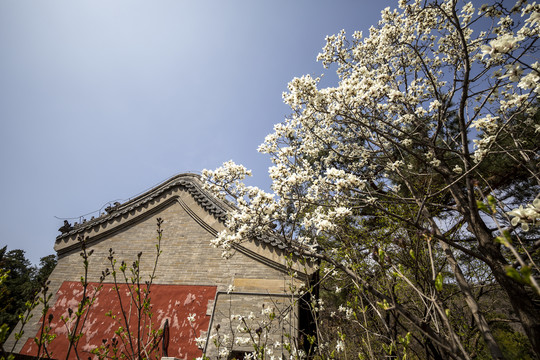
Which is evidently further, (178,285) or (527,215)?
(178,285)

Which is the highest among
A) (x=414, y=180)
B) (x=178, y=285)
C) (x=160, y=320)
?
(x=414, y=180)

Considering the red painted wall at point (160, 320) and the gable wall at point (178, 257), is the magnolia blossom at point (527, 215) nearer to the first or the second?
the gable wall at point (178, 257)

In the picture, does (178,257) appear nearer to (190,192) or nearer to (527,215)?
(190,192)

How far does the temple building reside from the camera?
5977 mm

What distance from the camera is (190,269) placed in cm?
757

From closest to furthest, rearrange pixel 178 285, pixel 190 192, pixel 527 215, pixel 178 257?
pixel 527 215 < pixel 178 285 < pixel 178 257 < pixel 190 192

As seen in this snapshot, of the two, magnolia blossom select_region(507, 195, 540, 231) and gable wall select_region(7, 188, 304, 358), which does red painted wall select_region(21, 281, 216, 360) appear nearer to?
gable wall select_region(7, 188, 304, 358)

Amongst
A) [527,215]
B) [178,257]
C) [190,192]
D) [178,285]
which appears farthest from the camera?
[190,192]

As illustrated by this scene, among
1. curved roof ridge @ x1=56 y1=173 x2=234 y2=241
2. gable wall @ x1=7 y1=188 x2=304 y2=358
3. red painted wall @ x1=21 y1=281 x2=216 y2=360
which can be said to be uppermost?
curved roof ridge @ x1=56 y1=173 x2=234 y2=241

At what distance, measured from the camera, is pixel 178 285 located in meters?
7.30

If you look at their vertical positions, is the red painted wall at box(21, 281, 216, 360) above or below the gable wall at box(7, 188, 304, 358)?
below

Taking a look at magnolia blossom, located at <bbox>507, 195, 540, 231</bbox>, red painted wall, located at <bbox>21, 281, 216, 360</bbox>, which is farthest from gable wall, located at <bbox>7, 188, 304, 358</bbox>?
magnolia blossom, located at <bbox>507, 195, 540, 231</bbox>

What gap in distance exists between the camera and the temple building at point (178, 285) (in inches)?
235

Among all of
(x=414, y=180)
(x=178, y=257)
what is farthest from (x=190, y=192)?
(x=414, y=180)
